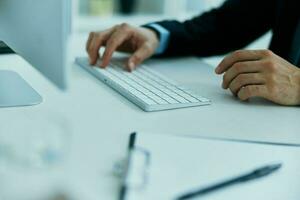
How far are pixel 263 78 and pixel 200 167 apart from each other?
36 centimetres

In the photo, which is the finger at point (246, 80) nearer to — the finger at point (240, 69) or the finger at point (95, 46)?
the finger at point (240, 69)

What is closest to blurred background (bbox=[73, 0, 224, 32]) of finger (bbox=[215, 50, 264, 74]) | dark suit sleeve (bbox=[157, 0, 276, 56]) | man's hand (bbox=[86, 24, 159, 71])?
dark suit sleeve (bbox=[157, 0, 276, 56])

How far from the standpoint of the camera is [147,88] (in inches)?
39.9

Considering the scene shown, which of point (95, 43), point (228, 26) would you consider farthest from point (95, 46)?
point (228, 26)

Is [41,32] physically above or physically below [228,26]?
above

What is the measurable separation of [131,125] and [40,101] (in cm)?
19

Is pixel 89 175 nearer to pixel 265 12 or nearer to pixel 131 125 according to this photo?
pixel 131 125

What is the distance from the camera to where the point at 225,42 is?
1.52 meters

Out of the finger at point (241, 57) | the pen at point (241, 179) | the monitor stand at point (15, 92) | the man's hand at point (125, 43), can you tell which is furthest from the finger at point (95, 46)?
the pen at point (241, 179)

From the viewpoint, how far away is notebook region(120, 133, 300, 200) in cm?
64

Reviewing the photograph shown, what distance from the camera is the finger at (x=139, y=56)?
115cm

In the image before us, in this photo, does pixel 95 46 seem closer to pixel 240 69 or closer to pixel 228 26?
pixel 240 69

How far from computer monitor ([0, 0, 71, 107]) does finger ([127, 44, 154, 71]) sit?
301 mm

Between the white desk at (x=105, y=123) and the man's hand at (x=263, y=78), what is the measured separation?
2 cm
